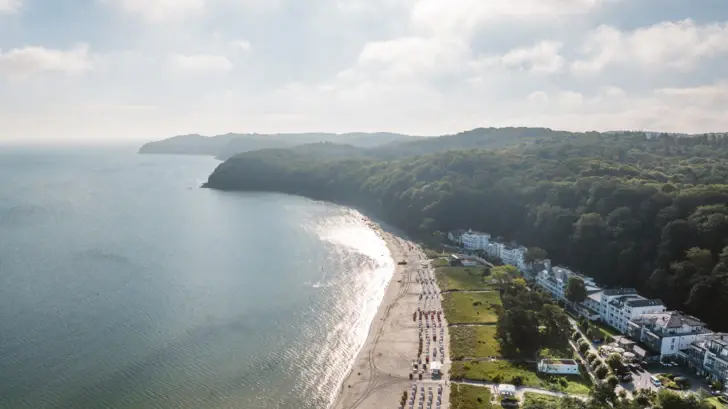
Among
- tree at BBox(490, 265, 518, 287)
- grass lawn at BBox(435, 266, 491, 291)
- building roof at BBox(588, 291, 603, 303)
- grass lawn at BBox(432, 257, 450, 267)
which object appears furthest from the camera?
grass lawn at BBox(432, 257, 450, 267)

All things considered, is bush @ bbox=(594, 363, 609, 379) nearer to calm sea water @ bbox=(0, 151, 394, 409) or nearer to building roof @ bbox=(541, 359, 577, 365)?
building roof @ bbox=(541, 359, 577, 365)

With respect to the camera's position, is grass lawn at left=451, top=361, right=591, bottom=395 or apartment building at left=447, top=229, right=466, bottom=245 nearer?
grass lawn at left=451, top=361, right=591, bottom=395

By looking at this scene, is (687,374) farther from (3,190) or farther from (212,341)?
(3,190)

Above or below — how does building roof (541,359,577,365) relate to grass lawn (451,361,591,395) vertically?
above

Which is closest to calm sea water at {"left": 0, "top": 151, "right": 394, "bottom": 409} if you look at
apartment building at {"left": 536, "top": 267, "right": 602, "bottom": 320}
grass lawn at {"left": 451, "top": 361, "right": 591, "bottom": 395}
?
grass lawn at {"left": 451, "top": 361, "right": 591, "bottom": 395}

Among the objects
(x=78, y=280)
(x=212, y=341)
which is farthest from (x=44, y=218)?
(x=212, y=341)

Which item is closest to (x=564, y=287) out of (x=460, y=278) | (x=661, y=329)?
(x=460, y=278)

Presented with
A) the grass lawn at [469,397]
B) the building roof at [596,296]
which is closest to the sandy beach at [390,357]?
the grass lawn at [469,397]

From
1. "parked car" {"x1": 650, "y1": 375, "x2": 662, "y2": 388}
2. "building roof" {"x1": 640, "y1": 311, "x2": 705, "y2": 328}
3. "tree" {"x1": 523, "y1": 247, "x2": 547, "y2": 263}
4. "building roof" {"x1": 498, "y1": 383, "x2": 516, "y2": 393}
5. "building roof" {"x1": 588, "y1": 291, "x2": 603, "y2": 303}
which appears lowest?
"building roof" {"x1": 498, "y1": 383, "x2": 516, "y2": 393}
